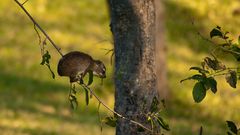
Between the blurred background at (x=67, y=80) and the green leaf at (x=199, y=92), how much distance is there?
466cm

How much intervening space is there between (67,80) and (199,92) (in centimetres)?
1080

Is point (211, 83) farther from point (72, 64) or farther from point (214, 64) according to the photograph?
point (72, 64)

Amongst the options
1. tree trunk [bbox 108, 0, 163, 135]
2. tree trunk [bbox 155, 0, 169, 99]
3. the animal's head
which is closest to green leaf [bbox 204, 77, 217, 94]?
the animal's head

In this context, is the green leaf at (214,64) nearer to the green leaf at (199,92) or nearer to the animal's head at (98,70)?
the green leaf at (199,92)

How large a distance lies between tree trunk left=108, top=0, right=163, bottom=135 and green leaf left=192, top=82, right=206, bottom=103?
101cm

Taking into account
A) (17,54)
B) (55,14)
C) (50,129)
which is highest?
(55,14)

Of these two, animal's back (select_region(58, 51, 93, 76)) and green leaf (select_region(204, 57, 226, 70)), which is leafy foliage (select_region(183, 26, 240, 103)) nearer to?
green leaf (select_region(204, 57, 226, 70))

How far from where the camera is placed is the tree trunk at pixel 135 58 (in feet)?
18.5

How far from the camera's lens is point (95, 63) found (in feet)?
16.6

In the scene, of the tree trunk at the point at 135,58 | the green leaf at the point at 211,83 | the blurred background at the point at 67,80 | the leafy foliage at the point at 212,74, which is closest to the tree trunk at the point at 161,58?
the blurred background at the point at 67,80

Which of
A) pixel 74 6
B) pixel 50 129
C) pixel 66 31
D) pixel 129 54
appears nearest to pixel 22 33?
pixel 66 31

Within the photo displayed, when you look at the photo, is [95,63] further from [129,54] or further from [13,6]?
[13,6]

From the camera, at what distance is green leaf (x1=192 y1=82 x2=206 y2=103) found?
4.64m

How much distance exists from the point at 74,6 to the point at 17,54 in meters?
4.66
